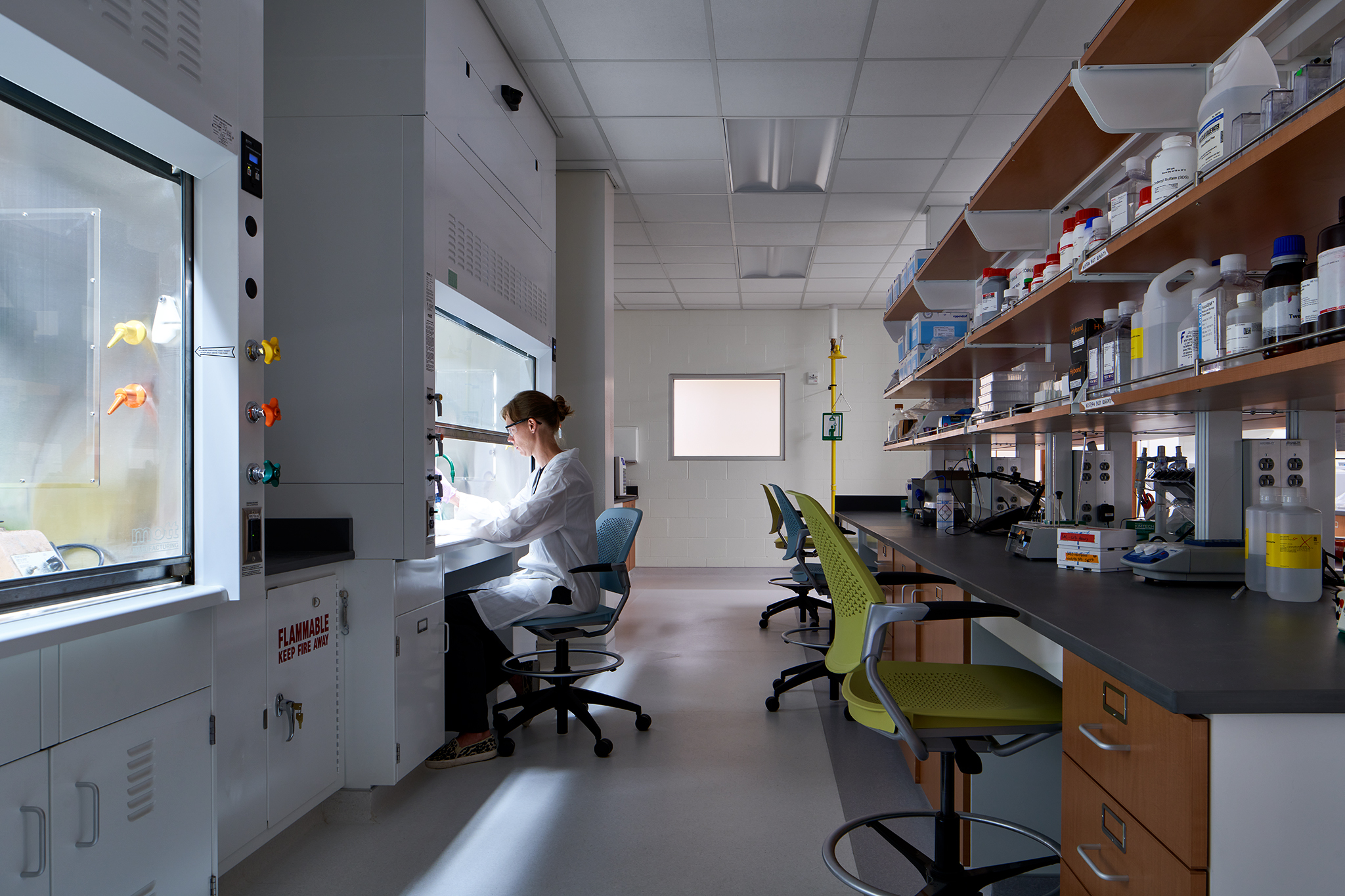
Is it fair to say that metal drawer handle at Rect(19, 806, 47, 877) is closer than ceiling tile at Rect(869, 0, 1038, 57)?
Yes

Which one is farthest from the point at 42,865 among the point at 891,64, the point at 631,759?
the point at 891,64

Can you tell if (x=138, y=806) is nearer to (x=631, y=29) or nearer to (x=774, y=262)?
(x=631, y=29)

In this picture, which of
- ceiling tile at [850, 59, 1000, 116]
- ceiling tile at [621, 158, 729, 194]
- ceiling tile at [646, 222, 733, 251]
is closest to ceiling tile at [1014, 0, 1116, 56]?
ceiling tile at [850, 59, 1000, 116]

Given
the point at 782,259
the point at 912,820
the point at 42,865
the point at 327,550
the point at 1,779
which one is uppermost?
the point at 782,259

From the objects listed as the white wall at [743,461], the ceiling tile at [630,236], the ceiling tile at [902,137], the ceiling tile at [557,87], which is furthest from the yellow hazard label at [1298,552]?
the white wall at [743,461]

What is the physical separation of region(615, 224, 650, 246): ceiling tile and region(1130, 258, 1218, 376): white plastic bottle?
422cm

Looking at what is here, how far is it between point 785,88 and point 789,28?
0.49 meters

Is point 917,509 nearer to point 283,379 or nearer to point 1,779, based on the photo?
point 283,379

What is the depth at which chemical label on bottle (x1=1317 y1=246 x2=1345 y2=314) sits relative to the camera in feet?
3.40

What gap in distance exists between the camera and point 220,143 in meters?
1.64

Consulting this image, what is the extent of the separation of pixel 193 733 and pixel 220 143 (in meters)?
1.24

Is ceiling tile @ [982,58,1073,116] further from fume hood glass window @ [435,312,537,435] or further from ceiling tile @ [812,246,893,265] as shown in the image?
fume hood glass window @ [435,312,537,435]

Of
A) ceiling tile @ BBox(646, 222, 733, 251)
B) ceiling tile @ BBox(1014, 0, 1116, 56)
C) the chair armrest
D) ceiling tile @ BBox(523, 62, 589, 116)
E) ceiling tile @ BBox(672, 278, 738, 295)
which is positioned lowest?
the chair armrest

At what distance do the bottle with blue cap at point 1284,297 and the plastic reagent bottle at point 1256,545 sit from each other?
1.57 ft
